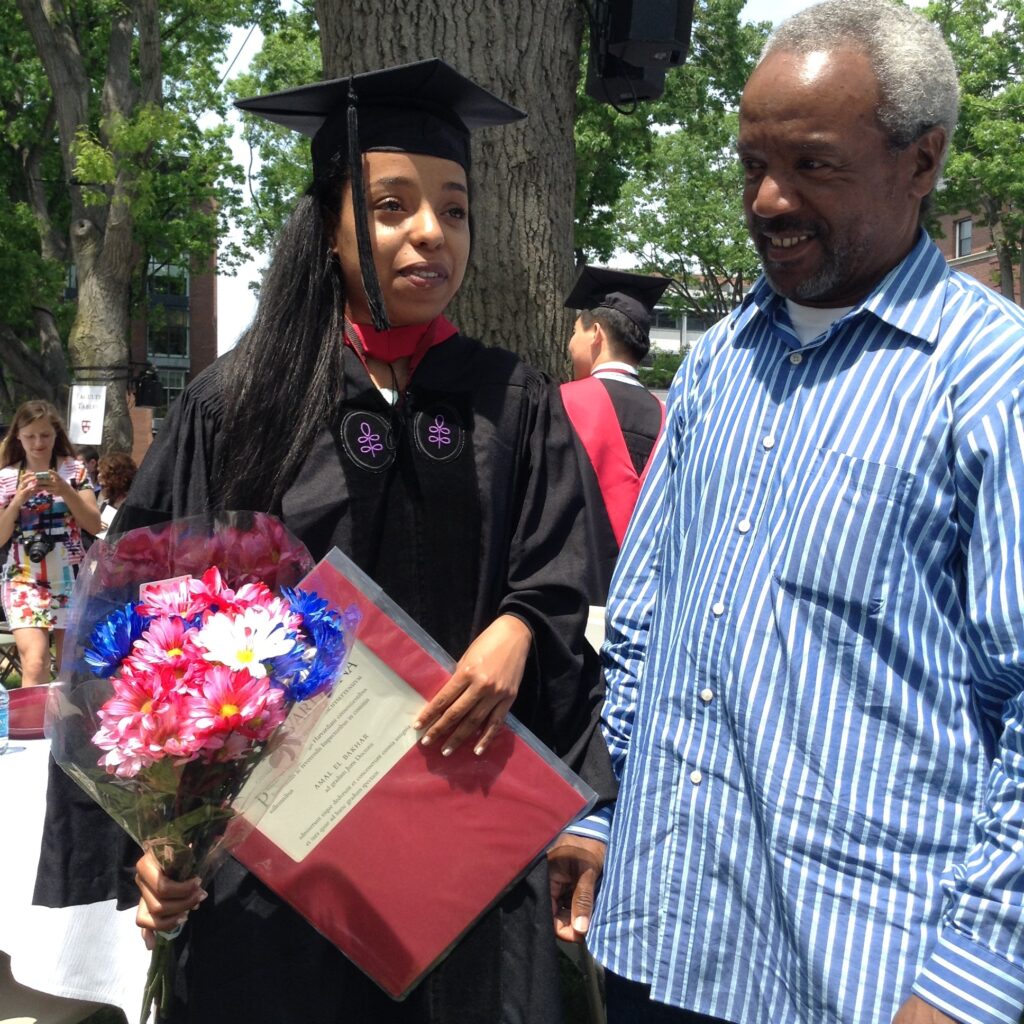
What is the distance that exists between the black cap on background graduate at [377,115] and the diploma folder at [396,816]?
1.90ft

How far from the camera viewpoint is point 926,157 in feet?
5.51

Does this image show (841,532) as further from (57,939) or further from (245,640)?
(57,939)

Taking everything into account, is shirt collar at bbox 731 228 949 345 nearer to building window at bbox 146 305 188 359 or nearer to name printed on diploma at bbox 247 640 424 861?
name printed on diploma at bbox 247 640 424 861

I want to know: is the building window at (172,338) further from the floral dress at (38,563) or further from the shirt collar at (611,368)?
the shirt collar at (611,368)

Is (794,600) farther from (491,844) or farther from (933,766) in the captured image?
(491,844)

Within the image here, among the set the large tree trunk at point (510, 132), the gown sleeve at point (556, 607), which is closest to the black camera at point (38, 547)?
the large tree trunk at point (510, 132)

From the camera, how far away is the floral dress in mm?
7555

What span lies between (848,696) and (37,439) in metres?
6.99

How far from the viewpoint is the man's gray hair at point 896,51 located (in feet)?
5.32

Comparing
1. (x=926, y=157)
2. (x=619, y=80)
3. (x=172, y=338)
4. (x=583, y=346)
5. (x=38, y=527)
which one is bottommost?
(x=172, y=338)

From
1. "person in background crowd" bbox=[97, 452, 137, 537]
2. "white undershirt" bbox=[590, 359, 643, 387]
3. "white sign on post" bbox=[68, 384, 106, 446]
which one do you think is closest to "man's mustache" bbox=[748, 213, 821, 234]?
"white undershirt" bbox=[590, 359, 643, 387]

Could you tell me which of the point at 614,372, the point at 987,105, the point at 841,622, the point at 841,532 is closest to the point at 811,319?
the point at 841,532

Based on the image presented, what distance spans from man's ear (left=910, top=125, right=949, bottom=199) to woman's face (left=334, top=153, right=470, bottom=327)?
75cm

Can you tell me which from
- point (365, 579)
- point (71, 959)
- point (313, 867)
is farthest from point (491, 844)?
point (71, 959)
